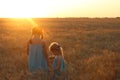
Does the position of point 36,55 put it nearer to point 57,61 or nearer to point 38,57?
point 38,57

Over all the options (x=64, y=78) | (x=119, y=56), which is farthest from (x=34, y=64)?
(x=119, y=56)

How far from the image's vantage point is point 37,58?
10133 millimetres

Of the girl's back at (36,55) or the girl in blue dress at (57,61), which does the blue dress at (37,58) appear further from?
the girl in blue dress at (57,61)

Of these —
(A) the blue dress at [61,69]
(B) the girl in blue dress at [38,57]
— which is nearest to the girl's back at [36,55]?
(B) the girl in blue dress at [38,57]

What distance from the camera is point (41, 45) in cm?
995

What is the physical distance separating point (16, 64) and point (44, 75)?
3.05 m

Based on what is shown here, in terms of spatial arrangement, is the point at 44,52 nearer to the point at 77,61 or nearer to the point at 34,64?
the point at 34,64

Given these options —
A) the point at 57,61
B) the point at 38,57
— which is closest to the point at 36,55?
the point at 38,57

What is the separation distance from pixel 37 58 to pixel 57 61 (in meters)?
0.78

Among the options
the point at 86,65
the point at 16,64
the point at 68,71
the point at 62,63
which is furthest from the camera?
the point at 16,64

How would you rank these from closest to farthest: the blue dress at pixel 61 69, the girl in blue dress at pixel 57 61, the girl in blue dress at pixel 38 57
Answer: the girl in blue dress at pixel 57 61
the blue dress at pixel 61 69
the girl in blue dress at pixel 38 57

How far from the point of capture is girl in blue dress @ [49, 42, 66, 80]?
9469 millimetres

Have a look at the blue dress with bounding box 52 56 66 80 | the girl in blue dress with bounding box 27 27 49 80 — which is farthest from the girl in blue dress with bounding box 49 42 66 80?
the girl in blue dress with bounding box 27 27 49 80

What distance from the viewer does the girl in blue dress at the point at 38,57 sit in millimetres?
9914
